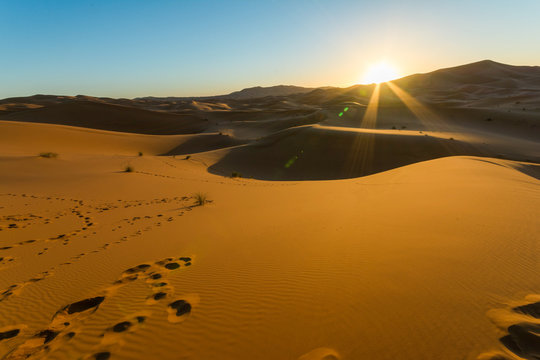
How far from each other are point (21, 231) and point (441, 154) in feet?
64.9

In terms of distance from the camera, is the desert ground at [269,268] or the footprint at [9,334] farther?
the footprint at [9,334]

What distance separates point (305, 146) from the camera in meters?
20.7

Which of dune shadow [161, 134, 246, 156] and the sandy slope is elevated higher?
dune shadow [161, 134, 246, 156]

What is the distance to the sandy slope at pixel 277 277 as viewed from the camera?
7.52 ft

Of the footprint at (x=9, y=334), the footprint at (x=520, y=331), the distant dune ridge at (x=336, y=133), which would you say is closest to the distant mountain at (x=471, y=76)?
the distant dune ridge at (x=336, y=133)

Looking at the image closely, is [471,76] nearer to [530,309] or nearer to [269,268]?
[530,309]

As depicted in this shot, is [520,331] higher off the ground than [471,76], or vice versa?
[471,76]

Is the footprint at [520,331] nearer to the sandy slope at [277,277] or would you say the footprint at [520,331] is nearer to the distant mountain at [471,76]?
the sandy slope at [277,277]

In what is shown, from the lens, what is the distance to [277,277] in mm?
3352

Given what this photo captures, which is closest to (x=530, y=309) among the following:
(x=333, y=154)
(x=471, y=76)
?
(x=333, y=154)

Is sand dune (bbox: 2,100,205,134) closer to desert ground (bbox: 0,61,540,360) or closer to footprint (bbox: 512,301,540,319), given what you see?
desert ground (bbox: 0,61,540,360)

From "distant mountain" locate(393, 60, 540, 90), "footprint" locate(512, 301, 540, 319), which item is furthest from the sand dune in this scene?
"distant mountain" locate(393, 60, 540, 90)

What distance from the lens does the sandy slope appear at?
229 centimetres

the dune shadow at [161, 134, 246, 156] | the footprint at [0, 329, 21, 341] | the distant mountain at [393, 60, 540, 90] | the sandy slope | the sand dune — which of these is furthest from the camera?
the distant mountain at [393, 60, 540, 90]
